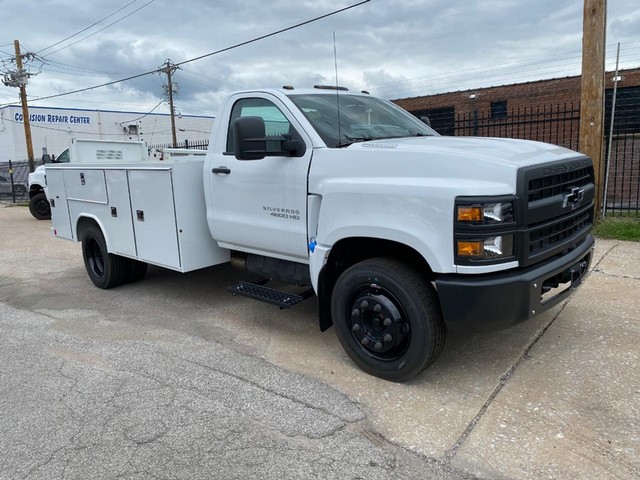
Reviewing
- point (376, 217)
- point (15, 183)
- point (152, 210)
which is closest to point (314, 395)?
point (376, 217)

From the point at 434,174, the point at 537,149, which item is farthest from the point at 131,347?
the point at 537,149

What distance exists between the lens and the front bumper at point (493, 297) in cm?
313

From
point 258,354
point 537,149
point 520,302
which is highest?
point 537,149

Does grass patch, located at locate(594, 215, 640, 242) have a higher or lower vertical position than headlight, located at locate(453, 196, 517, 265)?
lower

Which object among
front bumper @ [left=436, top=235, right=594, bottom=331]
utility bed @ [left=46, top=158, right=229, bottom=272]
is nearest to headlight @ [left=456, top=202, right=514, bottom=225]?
front bumper @ [left=436, top=235, right=594, bottom=331]

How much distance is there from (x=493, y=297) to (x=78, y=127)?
52.6 m

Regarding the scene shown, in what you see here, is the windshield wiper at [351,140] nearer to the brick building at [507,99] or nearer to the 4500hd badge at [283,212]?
the 4500hd badge at [283,212]

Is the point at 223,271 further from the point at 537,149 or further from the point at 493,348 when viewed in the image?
the point at 537,149

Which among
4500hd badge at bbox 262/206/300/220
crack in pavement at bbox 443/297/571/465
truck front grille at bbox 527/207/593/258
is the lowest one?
crack in pavement at bbox 443/297/571/465

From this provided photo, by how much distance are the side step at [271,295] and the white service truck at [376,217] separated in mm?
21

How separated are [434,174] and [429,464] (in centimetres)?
171

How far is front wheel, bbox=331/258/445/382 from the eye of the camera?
342cm

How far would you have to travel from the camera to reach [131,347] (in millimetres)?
4637

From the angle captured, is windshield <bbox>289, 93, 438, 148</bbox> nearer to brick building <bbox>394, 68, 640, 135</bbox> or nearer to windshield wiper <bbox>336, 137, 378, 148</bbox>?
windshield wiper <bbox>336, 137, 378, 148</bbox>
